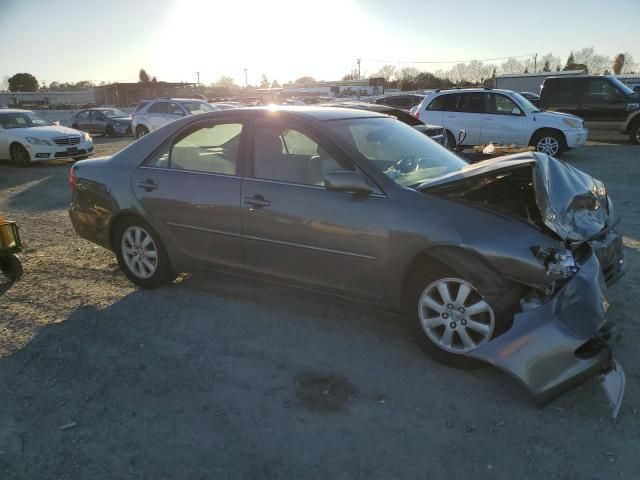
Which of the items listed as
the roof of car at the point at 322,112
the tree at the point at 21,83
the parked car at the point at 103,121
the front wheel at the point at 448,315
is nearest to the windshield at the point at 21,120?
the parked car at the point at 103,121

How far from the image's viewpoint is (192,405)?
9.92ft

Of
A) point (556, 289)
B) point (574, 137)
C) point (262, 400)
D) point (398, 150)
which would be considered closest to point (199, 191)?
point (398, 150)

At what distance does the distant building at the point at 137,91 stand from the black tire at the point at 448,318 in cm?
5372

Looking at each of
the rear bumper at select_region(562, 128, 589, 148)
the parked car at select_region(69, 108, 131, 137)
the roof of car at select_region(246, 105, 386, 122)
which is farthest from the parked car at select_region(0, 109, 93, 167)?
the rear bumper at select_region(562, 128, 589, 148)

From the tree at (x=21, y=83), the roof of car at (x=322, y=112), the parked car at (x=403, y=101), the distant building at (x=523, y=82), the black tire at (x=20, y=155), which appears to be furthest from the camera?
the tree at (x=21, y=83)

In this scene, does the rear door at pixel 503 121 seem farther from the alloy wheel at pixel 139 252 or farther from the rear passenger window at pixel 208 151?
the alloy wheel at pixel 139 252

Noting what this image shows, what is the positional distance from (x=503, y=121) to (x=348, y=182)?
33.4 ft

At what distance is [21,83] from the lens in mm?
85875

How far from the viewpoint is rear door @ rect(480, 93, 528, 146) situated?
1223 centimetres

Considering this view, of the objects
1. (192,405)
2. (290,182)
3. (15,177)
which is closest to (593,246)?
(290,182)

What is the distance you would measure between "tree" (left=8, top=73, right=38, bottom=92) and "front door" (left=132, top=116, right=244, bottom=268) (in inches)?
3867

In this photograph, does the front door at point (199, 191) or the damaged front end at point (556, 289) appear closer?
the damaged front end at point (556, 289)

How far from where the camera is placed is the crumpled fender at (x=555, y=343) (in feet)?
8.86

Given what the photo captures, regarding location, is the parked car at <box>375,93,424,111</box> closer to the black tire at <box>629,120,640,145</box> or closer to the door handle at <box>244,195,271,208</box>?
the black tire at <box>629,120,640,145</box>
